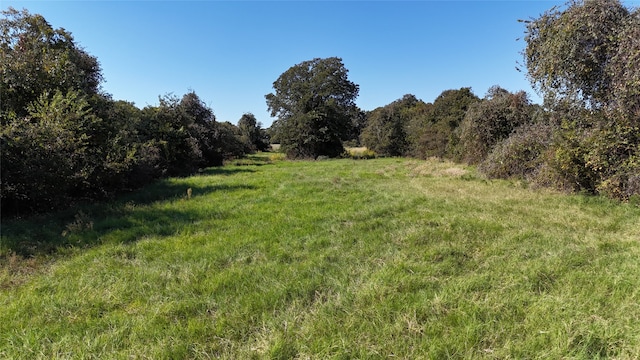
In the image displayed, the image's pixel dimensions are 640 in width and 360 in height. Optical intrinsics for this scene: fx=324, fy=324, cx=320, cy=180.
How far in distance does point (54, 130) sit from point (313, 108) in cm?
2551

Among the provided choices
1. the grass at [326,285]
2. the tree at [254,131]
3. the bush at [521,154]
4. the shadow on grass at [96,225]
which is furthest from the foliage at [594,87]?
the tree at [254,131]

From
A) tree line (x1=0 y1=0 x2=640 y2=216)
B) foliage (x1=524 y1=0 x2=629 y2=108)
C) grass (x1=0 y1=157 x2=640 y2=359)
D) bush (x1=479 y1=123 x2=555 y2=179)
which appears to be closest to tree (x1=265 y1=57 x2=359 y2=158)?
tree line (x1=0 y1=0 x2=640 y2=216)

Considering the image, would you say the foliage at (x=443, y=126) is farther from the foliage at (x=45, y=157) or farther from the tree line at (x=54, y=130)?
the foliage at (x=45, y=157)

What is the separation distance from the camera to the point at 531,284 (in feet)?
11.6

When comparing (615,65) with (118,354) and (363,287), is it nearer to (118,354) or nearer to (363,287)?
(363,287)

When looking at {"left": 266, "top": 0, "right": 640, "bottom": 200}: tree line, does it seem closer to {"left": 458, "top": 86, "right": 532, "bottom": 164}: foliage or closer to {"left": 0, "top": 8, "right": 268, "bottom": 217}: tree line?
{"left": 458, "top": 86, "right": 532, "bottom": 164}: foliage

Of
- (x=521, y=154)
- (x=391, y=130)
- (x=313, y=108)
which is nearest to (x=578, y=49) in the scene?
(x=521, y=154)

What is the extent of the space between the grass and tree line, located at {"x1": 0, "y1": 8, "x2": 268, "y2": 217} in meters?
1.16

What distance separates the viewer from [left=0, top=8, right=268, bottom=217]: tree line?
23.2 ft

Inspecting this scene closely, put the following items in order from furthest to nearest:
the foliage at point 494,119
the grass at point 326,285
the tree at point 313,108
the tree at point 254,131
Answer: the tree at point 254,131, the tree at point 313,108, the foliage at point 494,119, the grass at point 326,285

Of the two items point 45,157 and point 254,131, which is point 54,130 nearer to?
point 45,157

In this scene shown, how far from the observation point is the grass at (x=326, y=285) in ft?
8.78

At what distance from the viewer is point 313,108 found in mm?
31875

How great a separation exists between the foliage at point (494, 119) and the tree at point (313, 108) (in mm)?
16172
